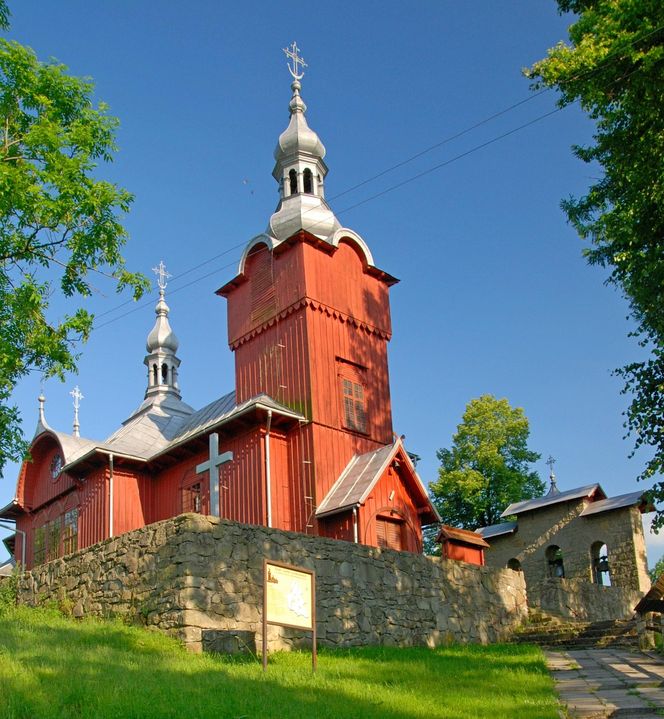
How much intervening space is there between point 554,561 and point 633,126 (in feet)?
66.3

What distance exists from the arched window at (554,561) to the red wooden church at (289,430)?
1047 centimetres

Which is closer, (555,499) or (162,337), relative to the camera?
(555,499)

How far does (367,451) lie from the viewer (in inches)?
888

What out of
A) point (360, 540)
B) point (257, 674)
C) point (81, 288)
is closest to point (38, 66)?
point (81, 288)

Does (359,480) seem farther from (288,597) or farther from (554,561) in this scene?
(554,561)

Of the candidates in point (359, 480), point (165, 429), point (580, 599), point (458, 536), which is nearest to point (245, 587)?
point (359, 480)

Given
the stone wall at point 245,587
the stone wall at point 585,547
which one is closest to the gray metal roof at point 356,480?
the stone wall at point 245,587

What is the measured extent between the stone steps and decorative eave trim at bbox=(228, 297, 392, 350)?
28.6 ft

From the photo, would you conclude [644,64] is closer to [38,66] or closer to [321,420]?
[38,66]

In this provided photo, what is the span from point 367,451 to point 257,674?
41.8 ft

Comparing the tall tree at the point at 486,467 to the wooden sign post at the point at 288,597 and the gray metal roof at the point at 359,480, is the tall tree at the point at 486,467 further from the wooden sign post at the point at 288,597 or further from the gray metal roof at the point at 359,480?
the wooden sign post at the point at 288,597

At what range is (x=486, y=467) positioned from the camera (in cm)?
3688

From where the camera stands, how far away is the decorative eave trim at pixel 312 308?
2280cm

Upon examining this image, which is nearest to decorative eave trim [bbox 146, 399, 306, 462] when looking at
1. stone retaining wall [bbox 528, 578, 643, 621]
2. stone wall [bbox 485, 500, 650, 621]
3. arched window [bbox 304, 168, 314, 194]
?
stone retaining wall [bbox 528, 578, 643, 621]
